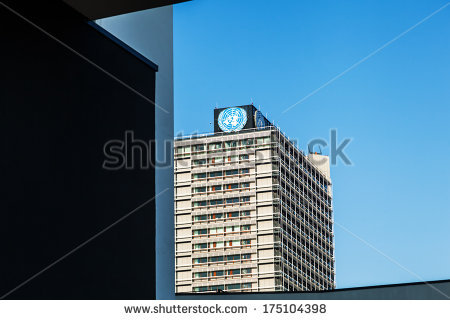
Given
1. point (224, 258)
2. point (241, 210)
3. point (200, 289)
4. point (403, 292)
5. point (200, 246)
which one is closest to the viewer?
point (403, 292)

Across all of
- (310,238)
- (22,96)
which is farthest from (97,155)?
(310,238)

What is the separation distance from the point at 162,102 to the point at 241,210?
6149 centimetres

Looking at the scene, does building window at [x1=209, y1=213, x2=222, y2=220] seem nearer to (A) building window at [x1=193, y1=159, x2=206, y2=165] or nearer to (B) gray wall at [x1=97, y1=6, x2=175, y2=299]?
(A) building window at [x1=193, y1=159, x2=206, y2=165]

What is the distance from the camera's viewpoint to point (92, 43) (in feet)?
16.3

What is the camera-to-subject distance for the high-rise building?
6619cm

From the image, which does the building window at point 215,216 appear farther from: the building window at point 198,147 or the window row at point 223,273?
the building window at point 198,147

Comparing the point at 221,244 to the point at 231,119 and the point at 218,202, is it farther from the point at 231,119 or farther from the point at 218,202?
the point at 231,119

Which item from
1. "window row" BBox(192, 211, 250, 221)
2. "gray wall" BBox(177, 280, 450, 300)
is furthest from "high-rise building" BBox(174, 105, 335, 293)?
"gray wall" BBox(177, 280, 450, 300)

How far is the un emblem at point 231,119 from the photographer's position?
229ft

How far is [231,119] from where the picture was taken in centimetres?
7062

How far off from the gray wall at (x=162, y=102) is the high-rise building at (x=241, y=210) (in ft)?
191

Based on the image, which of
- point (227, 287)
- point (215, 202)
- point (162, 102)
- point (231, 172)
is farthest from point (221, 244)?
point (162, 102)

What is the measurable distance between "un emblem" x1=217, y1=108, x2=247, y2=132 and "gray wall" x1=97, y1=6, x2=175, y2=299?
62.3 metres

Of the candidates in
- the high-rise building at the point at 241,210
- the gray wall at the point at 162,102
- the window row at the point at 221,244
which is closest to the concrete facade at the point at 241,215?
the window row at the point at 221,244
